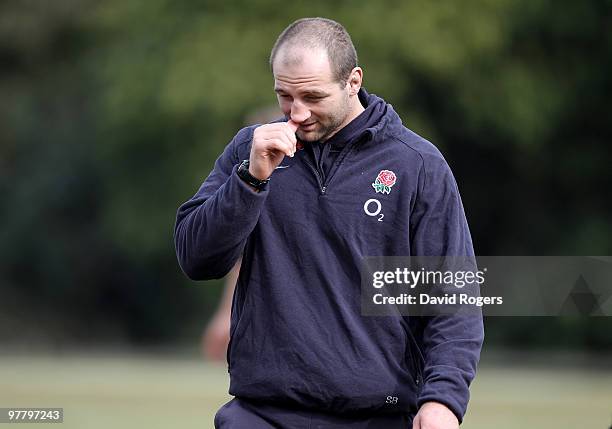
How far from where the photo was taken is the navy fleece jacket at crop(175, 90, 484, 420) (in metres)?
5.30

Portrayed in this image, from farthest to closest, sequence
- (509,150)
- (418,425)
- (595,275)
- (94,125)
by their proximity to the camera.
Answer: (94,125) < (509,150) < (595,275) < (418,425)

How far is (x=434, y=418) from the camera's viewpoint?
5121 mm

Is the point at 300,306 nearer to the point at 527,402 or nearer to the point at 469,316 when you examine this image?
the point at 469,316

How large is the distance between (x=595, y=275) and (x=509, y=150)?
2478 centimetres

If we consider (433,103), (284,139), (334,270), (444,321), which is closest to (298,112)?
(284,139)

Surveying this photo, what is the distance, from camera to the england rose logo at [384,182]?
17.8 ft

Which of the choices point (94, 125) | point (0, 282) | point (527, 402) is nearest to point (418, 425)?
point (527, 402)

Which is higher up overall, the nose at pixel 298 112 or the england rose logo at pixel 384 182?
the nose at pixel 298 112

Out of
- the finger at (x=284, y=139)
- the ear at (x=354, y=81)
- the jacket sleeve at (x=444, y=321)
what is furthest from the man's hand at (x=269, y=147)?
the jacket sleeve at (x=444, y=321)

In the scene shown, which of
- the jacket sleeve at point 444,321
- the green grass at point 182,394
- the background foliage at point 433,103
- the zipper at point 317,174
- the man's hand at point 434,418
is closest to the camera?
the man's hand at point 434,418

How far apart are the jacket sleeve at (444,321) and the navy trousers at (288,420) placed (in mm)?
209

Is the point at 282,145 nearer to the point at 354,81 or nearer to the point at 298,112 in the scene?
the point at 298,112

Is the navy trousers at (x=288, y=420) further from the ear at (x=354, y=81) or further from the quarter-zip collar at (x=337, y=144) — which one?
the ear at (x=354, y=81)

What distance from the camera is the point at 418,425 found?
16.9ft
